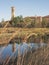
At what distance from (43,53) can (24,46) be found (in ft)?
1.55

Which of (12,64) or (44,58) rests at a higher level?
(44,58)

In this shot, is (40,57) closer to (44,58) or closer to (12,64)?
(44,58)

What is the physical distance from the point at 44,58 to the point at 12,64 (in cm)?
139

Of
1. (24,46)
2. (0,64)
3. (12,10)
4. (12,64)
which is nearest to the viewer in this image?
(12,10)

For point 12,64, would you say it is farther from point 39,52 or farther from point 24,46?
point 24,46

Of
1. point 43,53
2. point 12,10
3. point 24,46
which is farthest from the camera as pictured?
point 43,53

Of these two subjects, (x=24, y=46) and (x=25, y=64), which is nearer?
(x=24, y=46)

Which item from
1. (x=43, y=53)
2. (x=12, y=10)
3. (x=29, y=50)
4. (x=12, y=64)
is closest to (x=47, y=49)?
(x=43, y=53)

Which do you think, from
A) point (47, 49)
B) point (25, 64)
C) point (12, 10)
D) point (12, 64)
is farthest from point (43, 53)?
point (12, 64)

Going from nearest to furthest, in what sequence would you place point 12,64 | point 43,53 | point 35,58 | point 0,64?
1. point 43,53
2. point 35,58
3. point 0,64
4. point 12,64

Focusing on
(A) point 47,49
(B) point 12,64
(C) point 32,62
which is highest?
(A) point 47,49

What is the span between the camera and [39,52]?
13.7ft

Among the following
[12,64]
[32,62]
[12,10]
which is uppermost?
[12,10]

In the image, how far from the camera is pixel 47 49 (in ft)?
12.5
